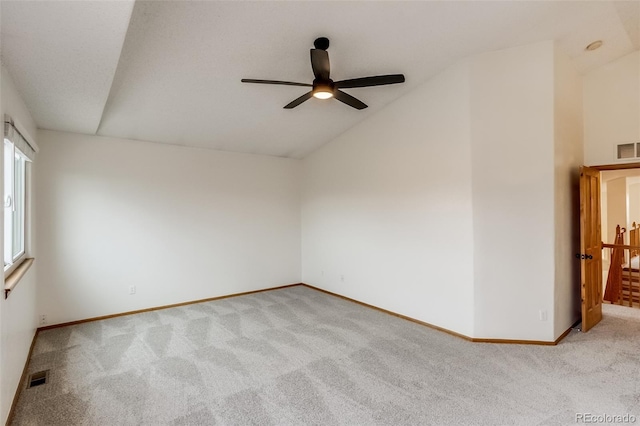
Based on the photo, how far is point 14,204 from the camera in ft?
9.81

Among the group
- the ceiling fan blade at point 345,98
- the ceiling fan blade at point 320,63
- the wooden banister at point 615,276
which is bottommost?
the wooden banister at point 615,276

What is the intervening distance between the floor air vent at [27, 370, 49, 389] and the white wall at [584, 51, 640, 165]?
21.1ft

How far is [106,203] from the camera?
4219 mm

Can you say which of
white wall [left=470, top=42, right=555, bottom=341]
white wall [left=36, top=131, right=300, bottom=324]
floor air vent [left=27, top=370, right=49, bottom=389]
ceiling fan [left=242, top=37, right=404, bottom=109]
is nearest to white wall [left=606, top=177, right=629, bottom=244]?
white wall [left=470, top=42, right=555, bottom=341]

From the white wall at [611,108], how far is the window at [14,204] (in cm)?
622

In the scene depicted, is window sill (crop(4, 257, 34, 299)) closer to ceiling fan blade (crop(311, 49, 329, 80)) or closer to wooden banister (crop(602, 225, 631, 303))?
ceiling fan blade (crop(311, 49, 329, 80))

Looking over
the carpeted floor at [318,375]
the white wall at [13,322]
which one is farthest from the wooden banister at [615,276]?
the white wall at [13,322]

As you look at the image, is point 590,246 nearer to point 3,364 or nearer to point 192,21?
point 192,21

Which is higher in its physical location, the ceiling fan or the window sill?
the ceiling fan

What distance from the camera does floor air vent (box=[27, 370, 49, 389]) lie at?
8.59 ft

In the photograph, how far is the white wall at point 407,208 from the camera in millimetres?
3562

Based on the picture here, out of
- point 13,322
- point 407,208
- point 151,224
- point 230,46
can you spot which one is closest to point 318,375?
point 407,208

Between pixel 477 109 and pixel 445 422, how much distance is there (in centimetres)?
303

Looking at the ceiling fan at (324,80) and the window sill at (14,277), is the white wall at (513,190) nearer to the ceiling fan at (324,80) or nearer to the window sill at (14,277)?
the ceiling fan at (324,80)
